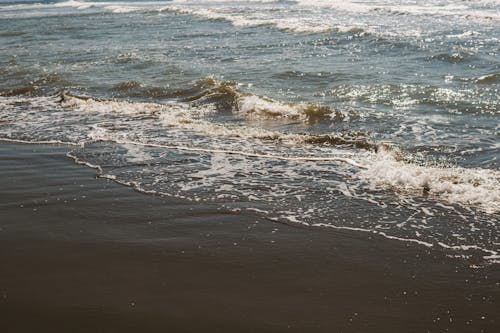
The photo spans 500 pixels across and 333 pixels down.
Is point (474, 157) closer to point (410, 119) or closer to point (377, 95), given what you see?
point (410, 119)

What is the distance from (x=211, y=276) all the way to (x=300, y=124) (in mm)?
5911

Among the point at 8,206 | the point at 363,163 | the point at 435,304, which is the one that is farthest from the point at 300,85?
the point at 435,304

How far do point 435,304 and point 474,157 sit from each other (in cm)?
417

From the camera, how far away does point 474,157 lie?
7.42m

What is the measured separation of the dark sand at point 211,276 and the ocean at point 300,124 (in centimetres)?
41

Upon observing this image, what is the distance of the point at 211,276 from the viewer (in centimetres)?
432

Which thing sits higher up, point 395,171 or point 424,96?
point 424,96

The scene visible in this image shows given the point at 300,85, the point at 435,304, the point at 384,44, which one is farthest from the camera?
the point at 384,44

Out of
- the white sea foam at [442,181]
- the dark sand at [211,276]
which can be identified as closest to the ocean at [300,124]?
the white sea foam at [442,181]

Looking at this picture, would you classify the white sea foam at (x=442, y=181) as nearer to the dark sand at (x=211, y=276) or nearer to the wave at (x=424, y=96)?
the dark sand at (x=211, y=276)

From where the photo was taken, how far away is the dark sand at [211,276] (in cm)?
371

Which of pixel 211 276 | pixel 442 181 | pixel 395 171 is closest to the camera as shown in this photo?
pixel 211 276

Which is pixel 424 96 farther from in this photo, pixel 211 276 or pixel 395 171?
pixel 211 276

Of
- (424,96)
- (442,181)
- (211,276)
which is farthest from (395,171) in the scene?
(424,96)
